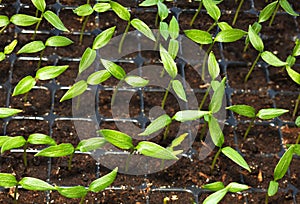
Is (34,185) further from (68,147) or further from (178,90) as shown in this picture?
(178,90)

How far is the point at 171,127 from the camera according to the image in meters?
1.51

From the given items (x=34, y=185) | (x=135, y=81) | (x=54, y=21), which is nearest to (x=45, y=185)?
(x=34, y=185)

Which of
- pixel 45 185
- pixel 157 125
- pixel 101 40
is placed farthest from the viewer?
pixel 101 40

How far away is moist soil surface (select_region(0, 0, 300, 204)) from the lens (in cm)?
139

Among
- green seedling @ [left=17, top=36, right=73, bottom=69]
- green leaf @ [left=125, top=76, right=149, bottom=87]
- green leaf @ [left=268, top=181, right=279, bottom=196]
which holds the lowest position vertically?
green leaf @ [left=268, top=181, right=279, bottom=196]

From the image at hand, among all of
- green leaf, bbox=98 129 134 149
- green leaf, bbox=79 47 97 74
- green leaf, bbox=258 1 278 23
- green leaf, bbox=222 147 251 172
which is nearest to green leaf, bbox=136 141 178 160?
green leaf, bbox=98 129 134 149

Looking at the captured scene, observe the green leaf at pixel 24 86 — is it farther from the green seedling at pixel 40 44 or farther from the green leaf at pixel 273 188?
the green leaf at pixel 273 188

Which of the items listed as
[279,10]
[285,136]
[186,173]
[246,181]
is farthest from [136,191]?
[279,10]

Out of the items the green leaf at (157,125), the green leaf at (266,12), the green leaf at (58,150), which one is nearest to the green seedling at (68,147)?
the green leaf at (58,150)

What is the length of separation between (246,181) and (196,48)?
439 mm

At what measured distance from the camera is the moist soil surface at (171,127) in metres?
1.39

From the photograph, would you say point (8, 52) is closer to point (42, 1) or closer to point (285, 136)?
point (42, 1)

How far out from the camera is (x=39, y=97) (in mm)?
1519

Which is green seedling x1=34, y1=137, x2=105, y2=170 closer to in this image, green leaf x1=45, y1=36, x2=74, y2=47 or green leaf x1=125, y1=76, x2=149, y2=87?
green leaf x1=125, y1=76, x2=149, y2=87
